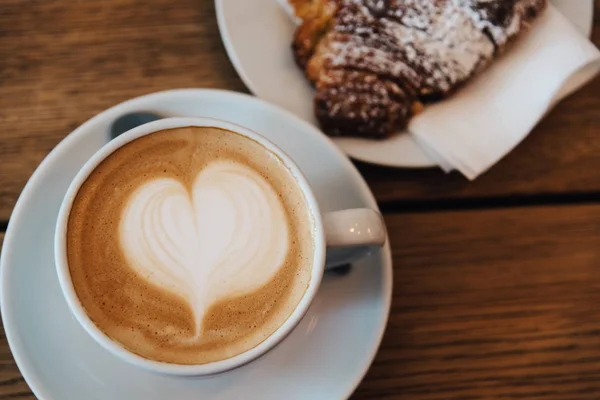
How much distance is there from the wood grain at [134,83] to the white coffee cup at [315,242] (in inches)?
9.3

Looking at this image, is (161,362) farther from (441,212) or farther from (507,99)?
(507,99)

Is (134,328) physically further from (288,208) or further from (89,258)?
(288,208)

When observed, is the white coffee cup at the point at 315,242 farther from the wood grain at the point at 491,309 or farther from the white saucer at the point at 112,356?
the wood grain at the point at 491,309

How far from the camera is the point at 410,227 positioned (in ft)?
2.94

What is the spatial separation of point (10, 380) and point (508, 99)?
0.84 metres

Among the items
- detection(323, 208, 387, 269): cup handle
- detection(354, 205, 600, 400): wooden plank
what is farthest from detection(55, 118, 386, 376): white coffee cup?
detection(354, 205, 600, 400): wooden plank

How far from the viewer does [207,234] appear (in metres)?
0.69

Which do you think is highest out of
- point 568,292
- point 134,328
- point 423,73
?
point 423,73

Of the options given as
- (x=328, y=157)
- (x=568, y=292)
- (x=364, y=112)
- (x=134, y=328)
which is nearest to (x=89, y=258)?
(x=134, y=328)

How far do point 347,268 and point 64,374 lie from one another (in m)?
0.38

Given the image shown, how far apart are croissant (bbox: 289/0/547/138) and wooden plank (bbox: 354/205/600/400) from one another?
201 millimetres

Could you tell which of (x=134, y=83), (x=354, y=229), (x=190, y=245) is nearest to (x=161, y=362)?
(x=190, y=245)

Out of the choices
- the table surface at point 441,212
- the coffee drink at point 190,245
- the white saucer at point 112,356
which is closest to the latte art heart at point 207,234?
the coffee drink at point 190,245

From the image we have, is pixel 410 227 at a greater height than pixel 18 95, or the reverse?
pixel 18 95
